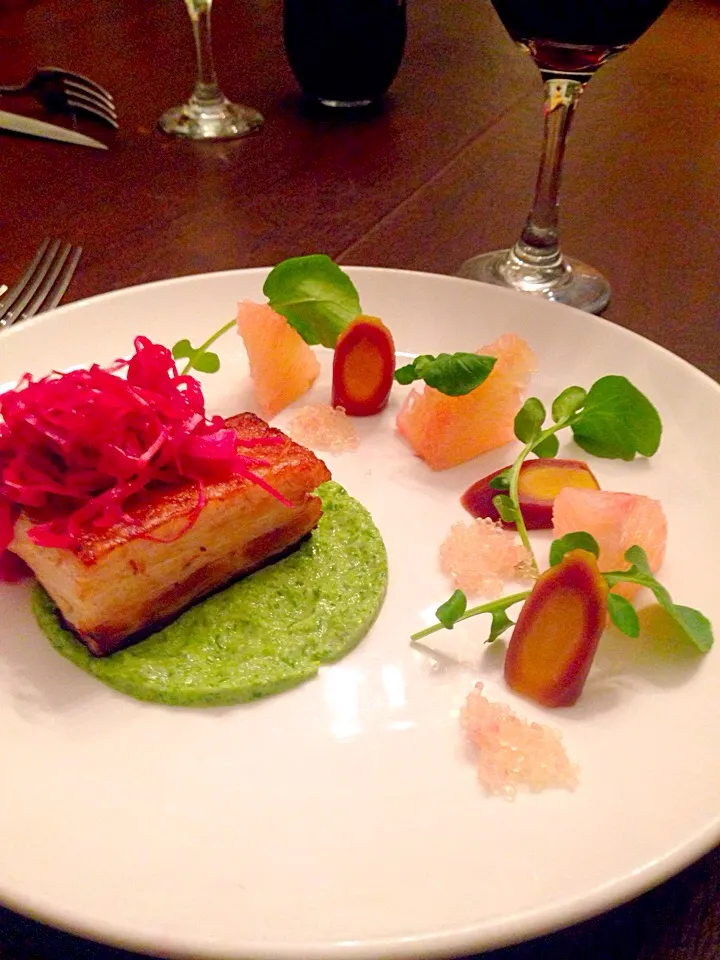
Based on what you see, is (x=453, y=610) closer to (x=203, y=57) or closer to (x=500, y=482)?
(x=500, y=482)

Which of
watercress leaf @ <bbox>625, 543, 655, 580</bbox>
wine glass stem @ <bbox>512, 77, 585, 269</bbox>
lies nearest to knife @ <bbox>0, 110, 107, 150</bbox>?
wine glass stem @ <bbox>512, 77, 585, 269</bbox>

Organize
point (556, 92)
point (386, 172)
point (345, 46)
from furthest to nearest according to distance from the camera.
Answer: point (345, 46) < point (386, 172) < point (556, 92)

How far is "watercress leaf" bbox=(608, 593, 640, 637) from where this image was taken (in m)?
1.16

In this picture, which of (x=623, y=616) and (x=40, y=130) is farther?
(x=40, y=130)

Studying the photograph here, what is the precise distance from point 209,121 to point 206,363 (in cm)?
163

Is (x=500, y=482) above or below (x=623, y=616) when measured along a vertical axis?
below

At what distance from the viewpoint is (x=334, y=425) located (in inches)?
67.8

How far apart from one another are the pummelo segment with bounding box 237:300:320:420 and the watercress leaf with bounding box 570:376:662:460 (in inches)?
23.9

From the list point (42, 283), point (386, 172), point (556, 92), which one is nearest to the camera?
point (556, 92)

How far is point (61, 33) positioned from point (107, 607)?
3675 millimetres

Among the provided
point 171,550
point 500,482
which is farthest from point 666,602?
point 171,550

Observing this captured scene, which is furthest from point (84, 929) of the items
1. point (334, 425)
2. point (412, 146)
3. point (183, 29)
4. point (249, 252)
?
point (183, 29)

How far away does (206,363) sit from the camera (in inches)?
72.2

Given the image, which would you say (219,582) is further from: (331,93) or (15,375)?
(331,93)
